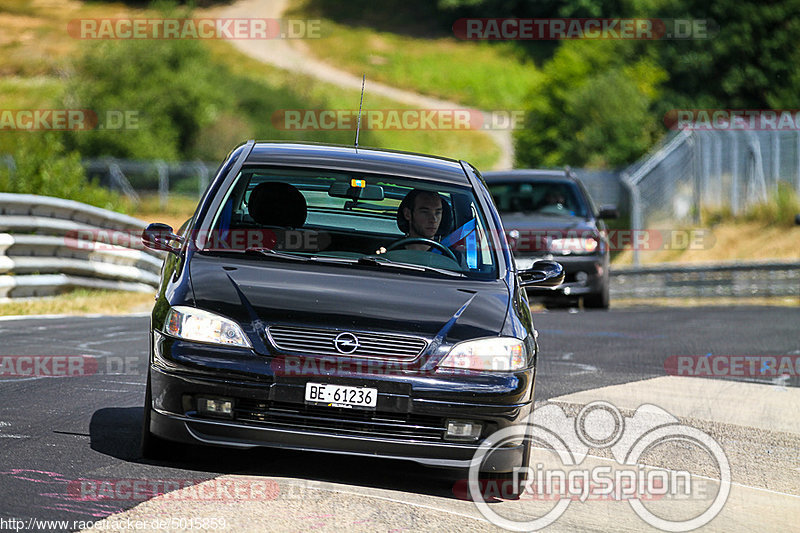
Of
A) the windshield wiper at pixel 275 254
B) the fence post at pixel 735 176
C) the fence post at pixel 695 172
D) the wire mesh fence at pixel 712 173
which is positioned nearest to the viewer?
the windshield wiper at pixel 275 254

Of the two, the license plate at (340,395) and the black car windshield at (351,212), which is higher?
the black car windshield at (351,212)

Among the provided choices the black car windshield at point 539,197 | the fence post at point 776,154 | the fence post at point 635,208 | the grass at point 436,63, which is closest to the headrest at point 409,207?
the black car windshield at point 539,197

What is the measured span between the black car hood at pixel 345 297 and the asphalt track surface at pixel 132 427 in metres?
0.76

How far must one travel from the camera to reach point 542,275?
24.8 feet

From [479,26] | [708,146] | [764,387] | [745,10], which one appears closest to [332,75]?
[479,26]

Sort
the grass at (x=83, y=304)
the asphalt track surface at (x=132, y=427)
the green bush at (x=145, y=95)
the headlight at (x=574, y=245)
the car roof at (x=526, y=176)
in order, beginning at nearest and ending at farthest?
the asphalt track surface at (x=132, y=427) → the grass at (x=83, y=304) → the headlight at (x=574, y=245) → the car roof at (x=526, y=176) → the green bush at (x=145, y=95)

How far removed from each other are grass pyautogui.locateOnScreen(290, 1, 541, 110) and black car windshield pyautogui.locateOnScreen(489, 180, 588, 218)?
6630 centimetres

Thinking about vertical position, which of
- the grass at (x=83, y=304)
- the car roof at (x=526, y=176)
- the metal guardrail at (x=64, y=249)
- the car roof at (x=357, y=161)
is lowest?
the grass at (x=83, y=304)

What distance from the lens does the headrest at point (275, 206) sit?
753 cm

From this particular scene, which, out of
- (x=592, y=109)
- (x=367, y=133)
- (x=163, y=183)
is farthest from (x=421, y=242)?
(x=367, y=133)

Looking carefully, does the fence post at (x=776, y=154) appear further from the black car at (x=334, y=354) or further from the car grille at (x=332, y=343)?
the car grille at (x=332, y=343)

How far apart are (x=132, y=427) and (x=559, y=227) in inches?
405

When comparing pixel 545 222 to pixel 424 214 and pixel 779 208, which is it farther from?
pixel 779 208

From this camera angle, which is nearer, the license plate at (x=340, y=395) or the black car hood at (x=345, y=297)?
the license plate at (x=340, y=395)
